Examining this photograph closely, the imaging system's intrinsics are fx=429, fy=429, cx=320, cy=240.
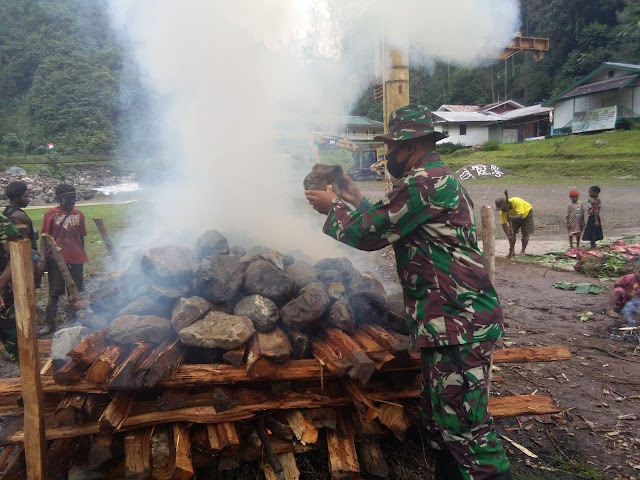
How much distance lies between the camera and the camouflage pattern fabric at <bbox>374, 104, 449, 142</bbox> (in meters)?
2.42

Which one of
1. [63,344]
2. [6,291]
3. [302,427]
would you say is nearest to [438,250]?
[302,427]

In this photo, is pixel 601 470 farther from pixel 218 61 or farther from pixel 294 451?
pixel 218 61

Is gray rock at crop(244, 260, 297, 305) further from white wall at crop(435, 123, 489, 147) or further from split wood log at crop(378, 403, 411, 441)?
white wall at crop(435, 123, 489, 147)

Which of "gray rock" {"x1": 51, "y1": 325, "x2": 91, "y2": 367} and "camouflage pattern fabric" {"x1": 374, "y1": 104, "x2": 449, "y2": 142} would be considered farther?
"gray rock" {"x1": 51, "y1": 325, "x2": 91, "y2": 367}

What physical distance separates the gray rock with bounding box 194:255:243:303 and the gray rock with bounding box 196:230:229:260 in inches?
20.8

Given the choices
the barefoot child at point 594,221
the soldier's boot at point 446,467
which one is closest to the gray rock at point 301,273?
the soldier's boot at point 446,467

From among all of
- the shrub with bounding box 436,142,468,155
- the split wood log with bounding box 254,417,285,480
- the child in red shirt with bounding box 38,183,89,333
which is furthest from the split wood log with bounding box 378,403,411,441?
the shrub with bounding box 436,142,468,155

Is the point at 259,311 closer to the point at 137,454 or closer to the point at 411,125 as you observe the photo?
the point at 137,454

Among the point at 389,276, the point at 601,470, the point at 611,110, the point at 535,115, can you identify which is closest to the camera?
the point at 601,470

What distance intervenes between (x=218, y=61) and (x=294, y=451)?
4.64 meters

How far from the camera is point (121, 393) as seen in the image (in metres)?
2.53

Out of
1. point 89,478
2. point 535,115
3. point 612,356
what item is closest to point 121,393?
point 89,478

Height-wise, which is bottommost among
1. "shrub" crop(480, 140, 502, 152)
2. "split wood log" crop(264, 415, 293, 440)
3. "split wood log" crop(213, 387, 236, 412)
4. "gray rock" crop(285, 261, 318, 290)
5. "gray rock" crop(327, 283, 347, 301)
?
"split wood log" crop(264, 415, 293, 440)

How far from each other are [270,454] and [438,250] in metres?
1.62
